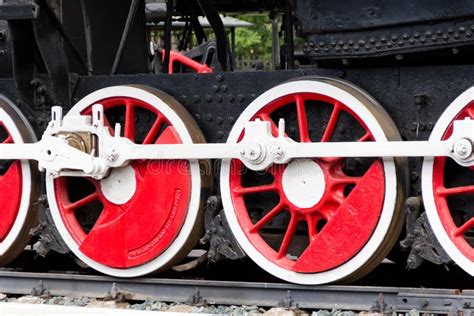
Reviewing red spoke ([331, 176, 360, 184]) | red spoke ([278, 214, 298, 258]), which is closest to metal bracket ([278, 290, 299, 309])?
red spoke ([278, 214, 298, 258])

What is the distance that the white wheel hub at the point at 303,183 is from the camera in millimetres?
5465

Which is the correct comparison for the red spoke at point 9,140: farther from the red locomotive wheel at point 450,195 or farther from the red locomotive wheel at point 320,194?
the red locomotive wheel at point 450,195

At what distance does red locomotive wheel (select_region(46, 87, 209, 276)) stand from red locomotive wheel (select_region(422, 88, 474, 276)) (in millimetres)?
1206

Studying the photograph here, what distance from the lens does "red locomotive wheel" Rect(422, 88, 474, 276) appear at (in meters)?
5.15

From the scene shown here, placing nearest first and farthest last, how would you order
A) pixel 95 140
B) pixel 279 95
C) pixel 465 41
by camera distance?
1. pixel 465 41
2. pixel 279 95
3. pixel 95 140

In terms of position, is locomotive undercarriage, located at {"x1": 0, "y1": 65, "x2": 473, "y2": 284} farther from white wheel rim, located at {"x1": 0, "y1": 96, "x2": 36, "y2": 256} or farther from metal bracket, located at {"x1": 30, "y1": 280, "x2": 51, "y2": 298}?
metal bracket, located at {"x1": 30, "y1": 280, "x2": 51, "y2": 298}

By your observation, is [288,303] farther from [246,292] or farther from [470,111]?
[470,111]

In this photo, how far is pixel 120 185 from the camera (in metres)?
5.91

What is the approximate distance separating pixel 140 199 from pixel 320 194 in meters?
0.98

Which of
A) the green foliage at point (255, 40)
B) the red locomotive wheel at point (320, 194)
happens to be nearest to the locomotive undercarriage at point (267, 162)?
the red locomotive wheel at point (320, 194)

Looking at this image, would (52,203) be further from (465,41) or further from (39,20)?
(465,41)

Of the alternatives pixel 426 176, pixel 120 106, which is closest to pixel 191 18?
pixel 120 106

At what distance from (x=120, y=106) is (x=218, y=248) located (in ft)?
3.28

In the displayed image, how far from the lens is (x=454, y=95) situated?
17.3 feet
